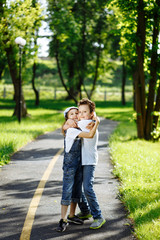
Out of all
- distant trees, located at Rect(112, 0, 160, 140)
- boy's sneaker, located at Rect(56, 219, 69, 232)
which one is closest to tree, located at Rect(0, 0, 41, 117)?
distant trees, located at Rect(112, 0, 160, 140)

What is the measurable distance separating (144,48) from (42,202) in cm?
877

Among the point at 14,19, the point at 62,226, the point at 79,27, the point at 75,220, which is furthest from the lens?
the point at 79,27

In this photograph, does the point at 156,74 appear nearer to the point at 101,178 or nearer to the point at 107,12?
the point at 101,178

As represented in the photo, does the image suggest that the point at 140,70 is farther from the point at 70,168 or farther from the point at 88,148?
the point at 70,168

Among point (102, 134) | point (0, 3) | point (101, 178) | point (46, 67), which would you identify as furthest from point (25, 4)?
point (46, 67)

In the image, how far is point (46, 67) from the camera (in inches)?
2918

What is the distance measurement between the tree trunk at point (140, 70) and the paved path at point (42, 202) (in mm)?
4206

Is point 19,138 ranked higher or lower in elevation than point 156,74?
lower

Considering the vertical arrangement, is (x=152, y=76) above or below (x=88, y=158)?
above

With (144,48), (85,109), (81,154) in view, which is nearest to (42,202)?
(81,154)

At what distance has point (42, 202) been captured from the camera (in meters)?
5.84

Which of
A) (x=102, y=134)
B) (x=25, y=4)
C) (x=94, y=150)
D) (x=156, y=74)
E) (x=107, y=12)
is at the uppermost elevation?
(x=107, y=12)

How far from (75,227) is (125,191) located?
5.65ft

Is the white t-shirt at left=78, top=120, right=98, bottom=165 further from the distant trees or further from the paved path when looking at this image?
the distant trees
